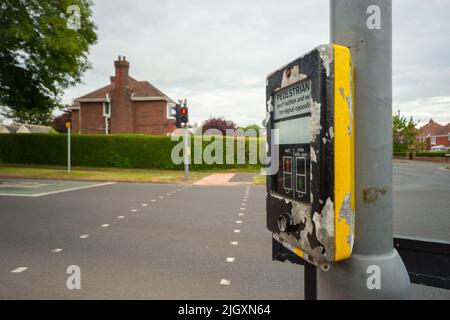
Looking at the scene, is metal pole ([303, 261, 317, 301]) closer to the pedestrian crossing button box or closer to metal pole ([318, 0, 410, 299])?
the pedestrian crossing button box

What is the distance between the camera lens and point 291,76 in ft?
5.08

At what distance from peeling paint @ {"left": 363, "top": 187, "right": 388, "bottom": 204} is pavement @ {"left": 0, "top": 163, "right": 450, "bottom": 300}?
2447mm

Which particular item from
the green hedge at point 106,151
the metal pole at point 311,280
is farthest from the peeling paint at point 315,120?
the green hedge at point 106,151

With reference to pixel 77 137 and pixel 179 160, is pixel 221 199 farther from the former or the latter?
pixel 77 137

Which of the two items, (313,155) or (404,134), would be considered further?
(404,134)

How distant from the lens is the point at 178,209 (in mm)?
8859

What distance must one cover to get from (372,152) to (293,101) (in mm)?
469

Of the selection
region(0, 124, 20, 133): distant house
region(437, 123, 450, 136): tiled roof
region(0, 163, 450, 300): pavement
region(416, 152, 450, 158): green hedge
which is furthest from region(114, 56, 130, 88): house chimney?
region(437, 123, 450, 136): tiled roof

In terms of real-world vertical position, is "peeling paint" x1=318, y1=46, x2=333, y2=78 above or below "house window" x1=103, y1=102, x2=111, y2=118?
below

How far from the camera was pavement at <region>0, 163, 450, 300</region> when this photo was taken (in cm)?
360

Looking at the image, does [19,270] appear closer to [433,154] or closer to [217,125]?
[217,125]

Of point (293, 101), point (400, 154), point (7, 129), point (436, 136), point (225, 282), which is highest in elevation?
point (7, 129)

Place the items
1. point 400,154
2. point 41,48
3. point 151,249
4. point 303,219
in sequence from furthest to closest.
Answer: point 400,154 < point 41,48 < point 151,249 < point 303,219

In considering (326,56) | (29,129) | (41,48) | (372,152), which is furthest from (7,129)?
(372,152)
